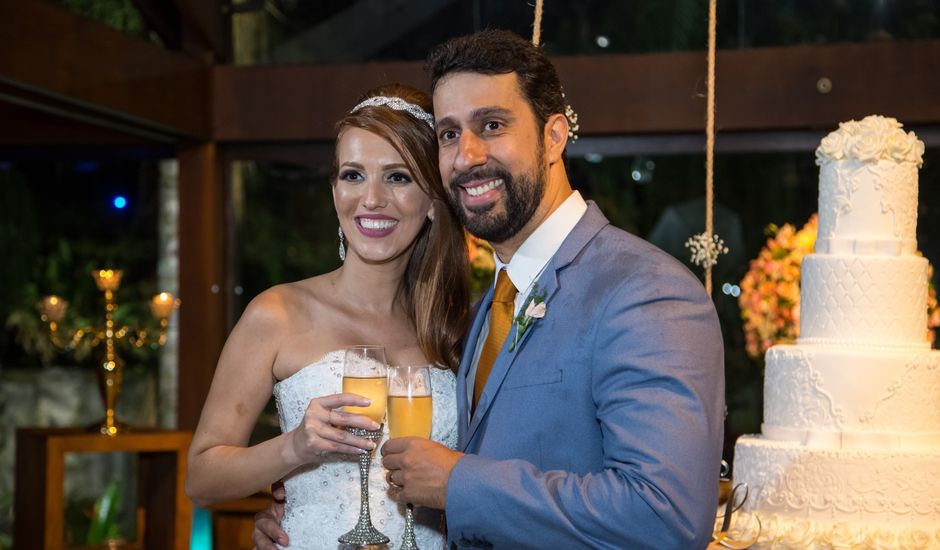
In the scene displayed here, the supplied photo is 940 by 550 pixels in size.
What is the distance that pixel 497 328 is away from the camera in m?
2.59

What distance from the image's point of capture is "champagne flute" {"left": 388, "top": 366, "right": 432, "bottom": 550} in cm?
237

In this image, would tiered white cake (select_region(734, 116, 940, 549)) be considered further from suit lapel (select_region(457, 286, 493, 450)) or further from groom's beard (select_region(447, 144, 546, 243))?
groom's beard (select_region(447, 144, 546, 243))

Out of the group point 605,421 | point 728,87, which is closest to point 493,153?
point 605,421

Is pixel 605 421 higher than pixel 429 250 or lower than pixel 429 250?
lower

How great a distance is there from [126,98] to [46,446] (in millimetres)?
1892

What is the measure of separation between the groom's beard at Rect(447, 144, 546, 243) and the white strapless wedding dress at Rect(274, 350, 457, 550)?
0.74 metres

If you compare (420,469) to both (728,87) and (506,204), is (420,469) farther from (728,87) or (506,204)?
(728,87)

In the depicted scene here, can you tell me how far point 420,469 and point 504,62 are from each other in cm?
89

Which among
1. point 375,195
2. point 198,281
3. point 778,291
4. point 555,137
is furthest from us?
point 198,281

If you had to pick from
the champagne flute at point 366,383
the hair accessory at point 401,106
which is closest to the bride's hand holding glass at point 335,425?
the champagne flute at point 366,383

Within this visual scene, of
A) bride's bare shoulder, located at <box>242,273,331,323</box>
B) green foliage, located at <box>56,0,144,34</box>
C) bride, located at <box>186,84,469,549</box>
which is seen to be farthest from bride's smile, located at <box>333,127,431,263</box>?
green foliage, located at <box>56,0,144,34</box>

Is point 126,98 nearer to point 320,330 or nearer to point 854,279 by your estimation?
point 320,330

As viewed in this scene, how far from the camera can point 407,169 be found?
313 cm

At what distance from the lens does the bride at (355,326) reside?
300cm
